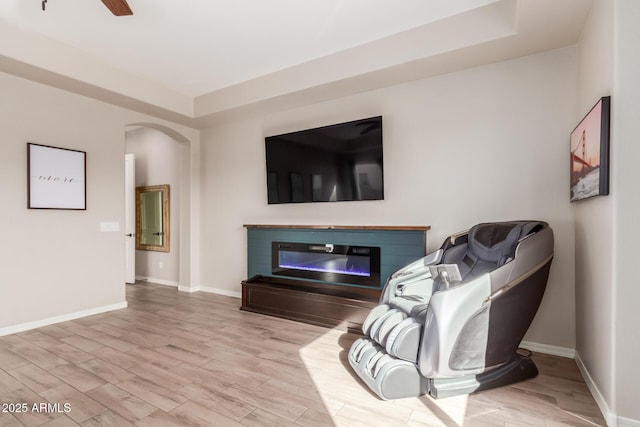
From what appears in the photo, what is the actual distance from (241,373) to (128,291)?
363cm

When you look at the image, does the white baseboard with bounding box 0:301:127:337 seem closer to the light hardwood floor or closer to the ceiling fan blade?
the light hardwood floor

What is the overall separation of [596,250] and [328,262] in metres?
2.47

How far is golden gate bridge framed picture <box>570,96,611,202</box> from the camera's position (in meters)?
1.81

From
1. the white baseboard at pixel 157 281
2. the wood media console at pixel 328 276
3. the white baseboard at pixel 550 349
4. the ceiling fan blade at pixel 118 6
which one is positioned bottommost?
the white baseboard at pixel 157 281

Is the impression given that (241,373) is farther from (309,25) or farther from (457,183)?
(309,25)

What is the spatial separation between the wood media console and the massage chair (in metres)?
0.86

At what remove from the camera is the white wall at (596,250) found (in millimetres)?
1816


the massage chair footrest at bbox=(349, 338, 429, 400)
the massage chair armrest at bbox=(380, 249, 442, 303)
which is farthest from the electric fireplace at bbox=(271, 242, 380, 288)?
the massage chair footrest at bbox=(349, 338, 429, 400)

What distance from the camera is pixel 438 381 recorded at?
2078 mm

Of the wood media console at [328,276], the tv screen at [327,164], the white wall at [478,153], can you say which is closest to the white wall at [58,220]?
the wood media console at [328,276]

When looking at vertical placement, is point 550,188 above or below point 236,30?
below

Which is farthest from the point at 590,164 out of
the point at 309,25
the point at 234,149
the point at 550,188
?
the point at 234,149

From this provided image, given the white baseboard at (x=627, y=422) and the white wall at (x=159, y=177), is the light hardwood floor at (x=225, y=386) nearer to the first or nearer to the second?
the white baseboard at (x=627, y=422)

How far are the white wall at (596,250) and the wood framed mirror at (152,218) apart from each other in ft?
18.4
